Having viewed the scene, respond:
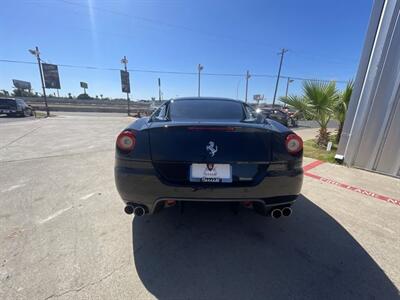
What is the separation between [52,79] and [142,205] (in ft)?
98.7

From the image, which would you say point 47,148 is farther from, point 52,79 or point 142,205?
point 52,79

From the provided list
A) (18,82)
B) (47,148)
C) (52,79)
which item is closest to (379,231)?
(47,148)

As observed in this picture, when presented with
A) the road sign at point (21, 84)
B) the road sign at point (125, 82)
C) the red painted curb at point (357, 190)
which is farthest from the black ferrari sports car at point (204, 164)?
the road sign at point (21, 84)

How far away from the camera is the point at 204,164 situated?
5.77 feet

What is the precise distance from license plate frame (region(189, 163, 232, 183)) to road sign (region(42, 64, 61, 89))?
28888mm

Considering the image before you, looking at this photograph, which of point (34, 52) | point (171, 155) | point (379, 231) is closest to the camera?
point (171, 155)

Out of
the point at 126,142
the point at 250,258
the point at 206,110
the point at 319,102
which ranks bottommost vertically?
the point at 250,258

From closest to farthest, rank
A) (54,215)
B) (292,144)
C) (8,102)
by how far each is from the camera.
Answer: (292,144) → (54,215) → (8,102)

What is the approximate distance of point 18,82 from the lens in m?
59.9

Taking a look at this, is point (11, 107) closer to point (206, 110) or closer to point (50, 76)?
point (50, 76)

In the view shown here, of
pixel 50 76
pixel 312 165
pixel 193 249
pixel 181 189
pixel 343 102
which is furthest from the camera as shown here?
pixel 50 76

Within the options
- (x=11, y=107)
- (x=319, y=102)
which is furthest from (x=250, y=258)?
(x=11, y=107)

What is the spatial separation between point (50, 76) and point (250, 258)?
30.8 meters

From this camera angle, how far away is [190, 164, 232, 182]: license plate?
175 centimetres
